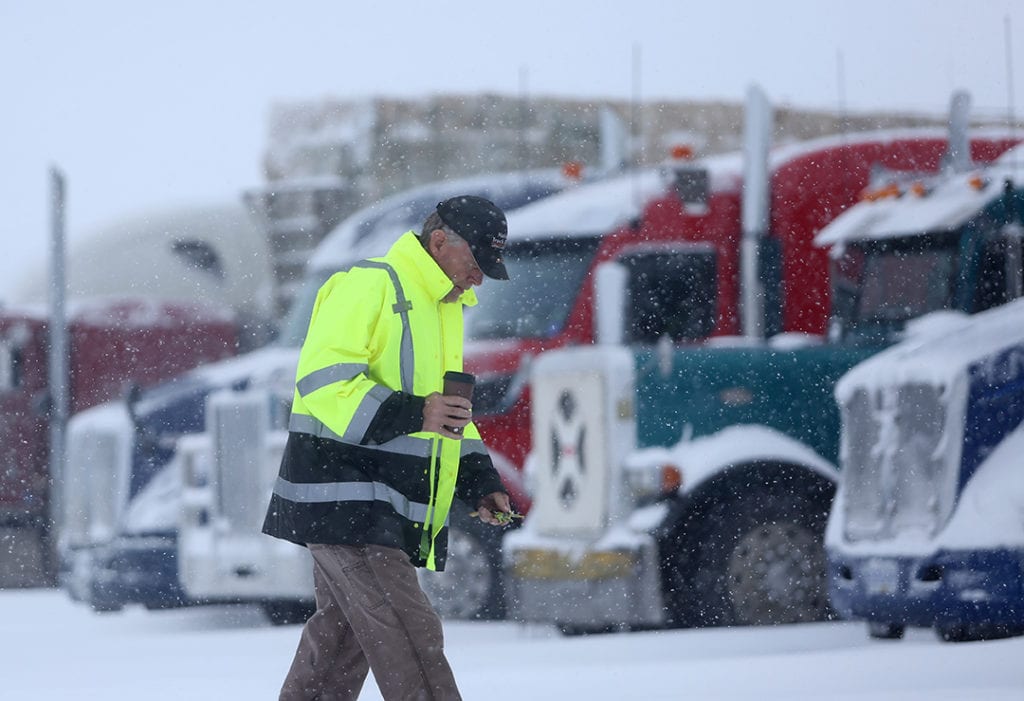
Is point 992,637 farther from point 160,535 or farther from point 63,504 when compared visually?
point 63,504

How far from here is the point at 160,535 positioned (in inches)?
504

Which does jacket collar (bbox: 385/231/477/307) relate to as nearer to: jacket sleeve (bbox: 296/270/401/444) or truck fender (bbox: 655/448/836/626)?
jacket sleeve (bbox: 296/270/401/444)

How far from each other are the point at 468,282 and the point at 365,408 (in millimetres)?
455

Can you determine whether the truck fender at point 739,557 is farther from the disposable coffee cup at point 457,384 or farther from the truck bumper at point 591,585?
the disposable coffee cup at point 457,384

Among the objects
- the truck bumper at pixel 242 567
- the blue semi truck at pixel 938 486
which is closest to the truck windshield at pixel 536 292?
the truck bumper at pixel 242 567

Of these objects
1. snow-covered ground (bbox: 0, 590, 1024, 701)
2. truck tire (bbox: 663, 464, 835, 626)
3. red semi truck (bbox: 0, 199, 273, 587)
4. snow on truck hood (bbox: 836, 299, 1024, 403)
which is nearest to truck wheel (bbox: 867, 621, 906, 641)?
snow-covered ground (bbox: 0, 590, 1024, 701)

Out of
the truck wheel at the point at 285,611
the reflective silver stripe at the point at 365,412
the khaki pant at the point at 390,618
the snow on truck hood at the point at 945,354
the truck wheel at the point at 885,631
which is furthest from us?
the truck wheel at the point at 285,611

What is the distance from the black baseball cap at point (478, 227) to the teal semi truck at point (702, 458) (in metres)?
4.56

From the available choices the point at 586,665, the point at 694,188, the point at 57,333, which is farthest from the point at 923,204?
the point at 57,333

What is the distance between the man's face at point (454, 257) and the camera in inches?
202

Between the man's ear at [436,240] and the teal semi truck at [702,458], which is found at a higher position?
the man's ear at [436,240]

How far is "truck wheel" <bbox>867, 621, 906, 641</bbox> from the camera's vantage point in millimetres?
9328

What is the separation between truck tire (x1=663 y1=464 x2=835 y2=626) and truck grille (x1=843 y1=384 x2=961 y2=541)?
0.93 metres

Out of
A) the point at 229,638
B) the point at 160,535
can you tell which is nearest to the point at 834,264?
the point at 229,638
